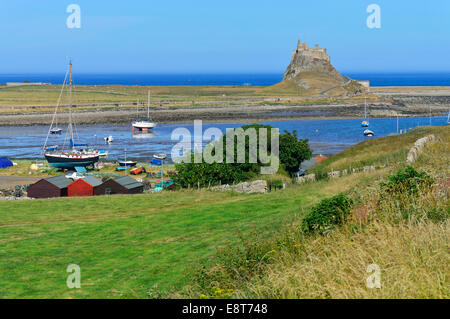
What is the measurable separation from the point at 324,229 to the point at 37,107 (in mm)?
119641

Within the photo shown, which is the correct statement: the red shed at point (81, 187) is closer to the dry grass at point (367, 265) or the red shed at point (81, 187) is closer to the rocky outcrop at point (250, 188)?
the rocky outcrop at point (250, 188)

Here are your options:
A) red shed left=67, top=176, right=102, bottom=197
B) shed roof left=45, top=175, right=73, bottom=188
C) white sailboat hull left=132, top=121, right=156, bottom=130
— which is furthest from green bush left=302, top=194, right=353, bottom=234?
white sailboat hull left=132, top=121, right=156, bottom=130

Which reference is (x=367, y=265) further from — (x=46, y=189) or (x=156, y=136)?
(x=156, y=136)

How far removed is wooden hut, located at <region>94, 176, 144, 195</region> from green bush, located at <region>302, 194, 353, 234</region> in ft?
77.5

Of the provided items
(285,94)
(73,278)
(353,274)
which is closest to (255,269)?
(353,274)

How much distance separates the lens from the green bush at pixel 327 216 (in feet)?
33.2

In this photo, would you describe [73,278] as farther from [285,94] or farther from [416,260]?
[285,94]

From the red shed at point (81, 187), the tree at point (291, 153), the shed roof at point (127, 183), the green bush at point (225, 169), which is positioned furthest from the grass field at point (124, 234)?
the tree at point (291, 153)

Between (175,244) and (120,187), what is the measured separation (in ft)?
68.4

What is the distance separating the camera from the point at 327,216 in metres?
10.2

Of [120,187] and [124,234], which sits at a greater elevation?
[124,234]

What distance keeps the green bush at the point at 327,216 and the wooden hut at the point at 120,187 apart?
77.5 feet

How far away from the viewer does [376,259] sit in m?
7.85

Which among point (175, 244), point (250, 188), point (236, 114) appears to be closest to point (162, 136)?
point (236, 114)
